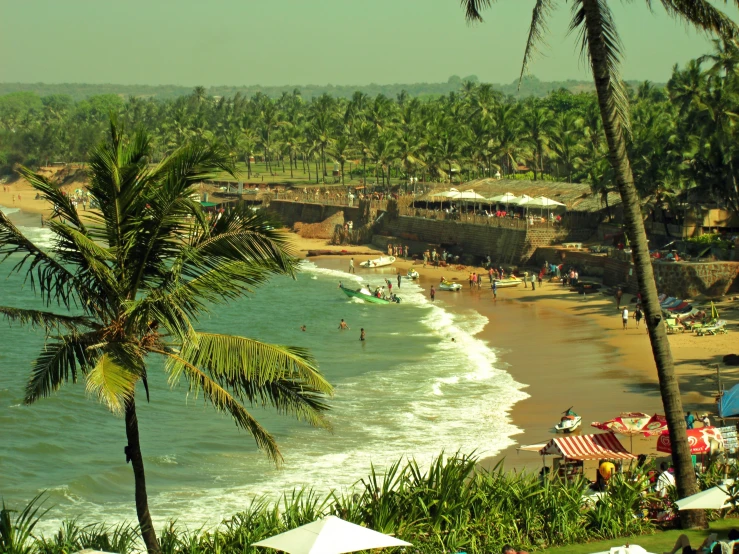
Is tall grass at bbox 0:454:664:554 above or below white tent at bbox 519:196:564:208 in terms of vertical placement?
below

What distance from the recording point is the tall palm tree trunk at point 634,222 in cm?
1066

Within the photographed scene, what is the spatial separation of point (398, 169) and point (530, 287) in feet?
146

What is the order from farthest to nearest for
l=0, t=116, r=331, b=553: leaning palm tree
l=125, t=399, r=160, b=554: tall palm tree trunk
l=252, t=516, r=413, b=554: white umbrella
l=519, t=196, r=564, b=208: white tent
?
1. l=519, t=196, r=564, b=208: white tent
2. l=125, t=399, r=160, b=554: tall palm tree trunk
3. l=252, t=516, r=413, b=554: white umbrella
4. l=0, t=116, r=331, b=553: leaning palm tree

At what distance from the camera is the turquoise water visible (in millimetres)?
19359

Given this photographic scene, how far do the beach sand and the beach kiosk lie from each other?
11.8ft

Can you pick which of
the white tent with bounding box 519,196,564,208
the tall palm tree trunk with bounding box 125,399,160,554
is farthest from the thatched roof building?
the tall palm tree trunk with bounding box 125,399,160,554

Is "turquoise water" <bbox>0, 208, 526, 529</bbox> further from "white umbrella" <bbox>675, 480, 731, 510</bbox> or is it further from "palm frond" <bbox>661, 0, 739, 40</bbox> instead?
"palm frond" <bbox>661, 0, 739, 40</bbox>

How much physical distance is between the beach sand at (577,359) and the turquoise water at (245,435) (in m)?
0.84

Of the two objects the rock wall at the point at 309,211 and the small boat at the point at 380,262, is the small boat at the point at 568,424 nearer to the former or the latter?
the small boat at the point at 380,262

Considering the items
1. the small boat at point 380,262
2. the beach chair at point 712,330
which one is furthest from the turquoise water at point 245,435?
the small boat at point 380,262

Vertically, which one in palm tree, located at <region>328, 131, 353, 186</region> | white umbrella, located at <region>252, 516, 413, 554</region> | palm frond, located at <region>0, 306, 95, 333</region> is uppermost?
palm tree, located at <region>328, 131, 353, 186</region>

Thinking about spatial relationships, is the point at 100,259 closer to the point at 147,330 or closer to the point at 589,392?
the point at 147,330

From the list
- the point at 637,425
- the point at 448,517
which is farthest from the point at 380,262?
the point at 448,517

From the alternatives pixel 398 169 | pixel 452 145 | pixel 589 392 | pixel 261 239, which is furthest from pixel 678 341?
pixel 398 169
